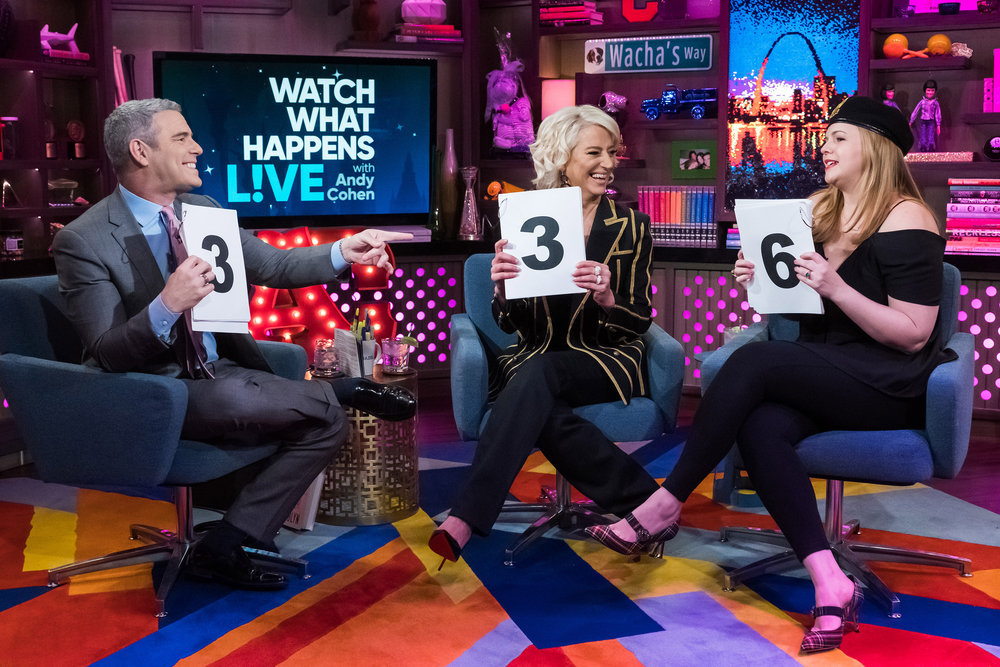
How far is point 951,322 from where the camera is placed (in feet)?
9.95

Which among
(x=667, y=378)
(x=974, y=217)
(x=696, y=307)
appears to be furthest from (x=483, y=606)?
(x=974, y=217)

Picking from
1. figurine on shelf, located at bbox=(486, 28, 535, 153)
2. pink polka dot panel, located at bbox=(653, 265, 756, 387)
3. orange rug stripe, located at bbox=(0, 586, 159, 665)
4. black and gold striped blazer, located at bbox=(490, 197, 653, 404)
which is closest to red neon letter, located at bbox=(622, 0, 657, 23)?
figurine on shelf, located at bbox=(486, 28, 535, 153)

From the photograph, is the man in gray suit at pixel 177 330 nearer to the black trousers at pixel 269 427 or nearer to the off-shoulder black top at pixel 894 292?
the black trousers at pixel 269 427

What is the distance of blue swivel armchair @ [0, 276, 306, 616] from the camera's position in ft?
8.53

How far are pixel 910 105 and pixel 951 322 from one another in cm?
215

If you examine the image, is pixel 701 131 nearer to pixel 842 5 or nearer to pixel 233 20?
pixel 842 5

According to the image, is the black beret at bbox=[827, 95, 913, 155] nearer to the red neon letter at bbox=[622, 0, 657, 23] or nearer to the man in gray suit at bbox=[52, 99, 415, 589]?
the man in gray suit at bbox=[52, 99, 415, 589]

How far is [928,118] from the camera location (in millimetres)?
4668

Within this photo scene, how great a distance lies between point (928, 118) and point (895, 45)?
36 centimetres

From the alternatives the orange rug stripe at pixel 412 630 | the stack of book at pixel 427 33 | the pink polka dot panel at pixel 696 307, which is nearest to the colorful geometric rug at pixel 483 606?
the orange rug stripe at pixel 412 630

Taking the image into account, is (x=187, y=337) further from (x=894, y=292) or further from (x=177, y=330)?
(x=894, y=292)

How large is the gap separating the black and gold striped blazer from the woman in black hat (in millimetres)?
440

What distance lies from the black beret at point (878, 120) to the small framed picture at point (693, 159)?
91.2 inches

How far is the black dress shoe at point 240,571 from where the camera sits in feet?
9.36
